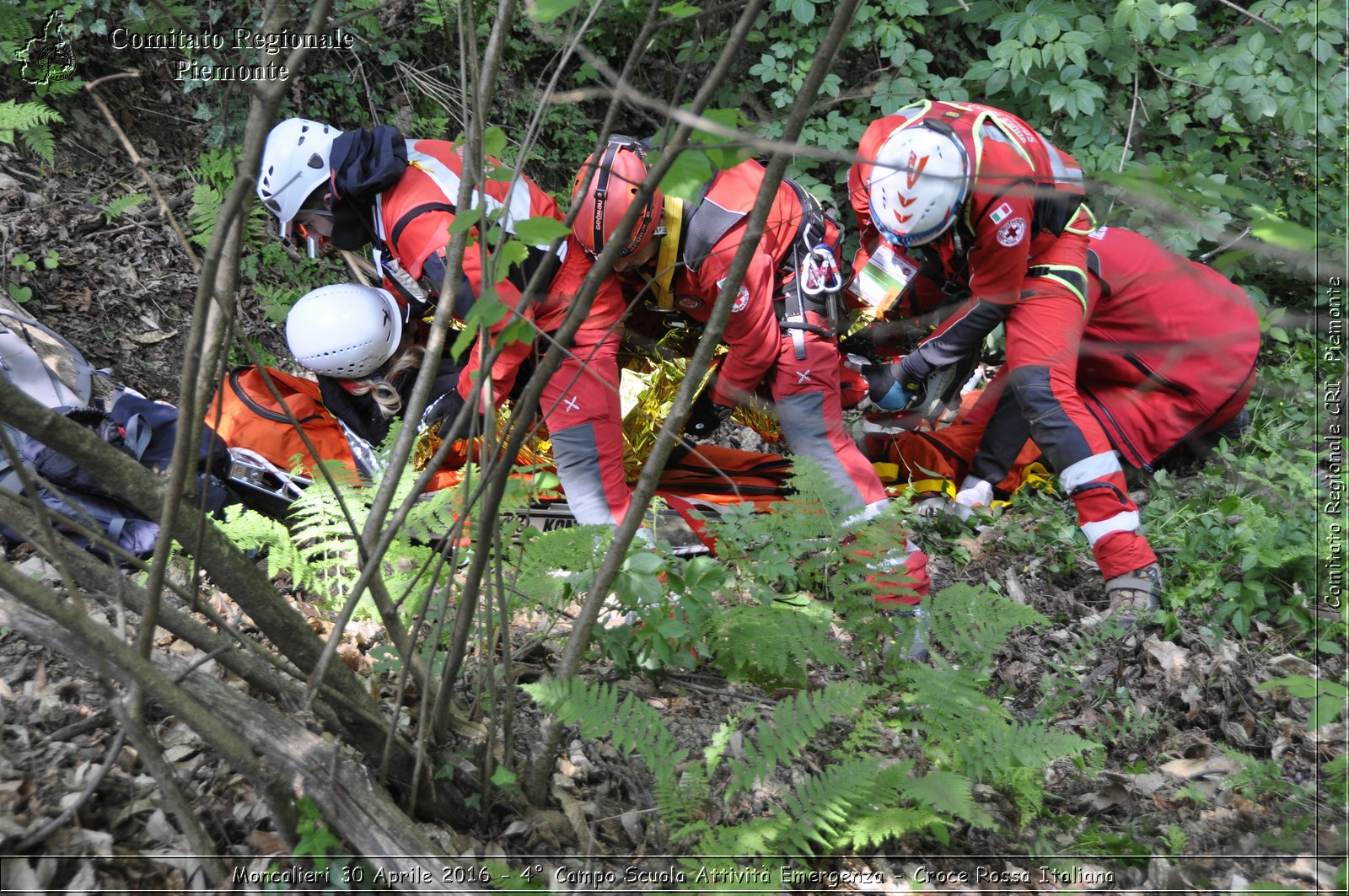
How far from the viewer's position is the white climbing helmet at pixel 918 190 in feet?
12.1

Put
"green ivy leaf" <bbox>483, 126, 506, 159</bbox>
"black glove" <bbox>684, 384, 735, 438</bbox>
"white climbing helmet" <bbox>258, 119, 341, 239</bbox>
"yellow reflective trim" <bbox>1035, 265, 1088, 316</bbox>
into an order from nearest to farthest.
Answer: "green ivy leaf" <bbox>483, 126, 506, 159</bbox> → "white climbing helmet" <bbox>258, 119, 341, 239</bbox> → "yellow reflective trim" <bbox>1035, 265, 1088, 316</bbox> → "black glove" <bbox>684, 384, 735, 438</bbox>

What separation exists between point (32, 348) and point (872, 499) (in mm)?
3824

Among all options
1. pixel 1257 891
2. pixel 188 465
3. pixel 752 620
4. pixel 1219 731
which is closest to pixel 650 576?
pixel 752 620

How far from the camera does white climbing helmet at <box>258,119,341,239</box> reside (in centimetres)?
418

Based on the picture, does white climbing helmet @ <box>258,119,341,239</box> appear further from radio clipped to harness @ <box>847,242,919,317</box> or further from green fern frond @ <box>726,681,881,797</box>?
green fern frond @ <box>726,681,881,797</box>

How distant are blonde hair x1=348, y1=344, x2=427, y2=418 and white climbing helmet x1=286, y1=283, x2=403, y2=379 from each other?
2.9 inches

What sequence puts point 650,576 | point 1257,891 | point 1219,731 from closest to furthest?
point 1257,891 < point 650,576 < point 1219,731

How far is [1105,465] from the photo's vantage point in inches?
161

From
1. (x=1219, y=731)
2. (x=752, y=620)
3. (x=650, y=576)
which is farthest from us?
(x=1219, y=731)

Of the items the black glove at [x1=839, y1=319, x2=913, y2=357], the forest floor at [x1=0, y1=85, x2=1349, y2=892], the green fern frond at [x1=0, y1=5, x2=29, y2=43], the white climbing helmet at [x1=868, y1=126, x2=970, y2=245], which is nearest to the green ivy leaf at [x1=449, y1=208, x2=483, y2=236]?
the forest floor at [x1=0, y1=85, x2=1349, y2=892]

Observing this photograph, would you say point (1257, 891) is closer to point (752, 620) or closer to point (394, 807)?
point (752, 620)

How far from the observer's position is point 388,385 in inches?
185

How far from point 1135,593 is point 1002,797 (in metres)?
1.71

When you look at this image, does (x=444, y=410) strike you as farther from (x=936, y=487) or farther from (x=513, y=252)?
(x=513, y=252)
